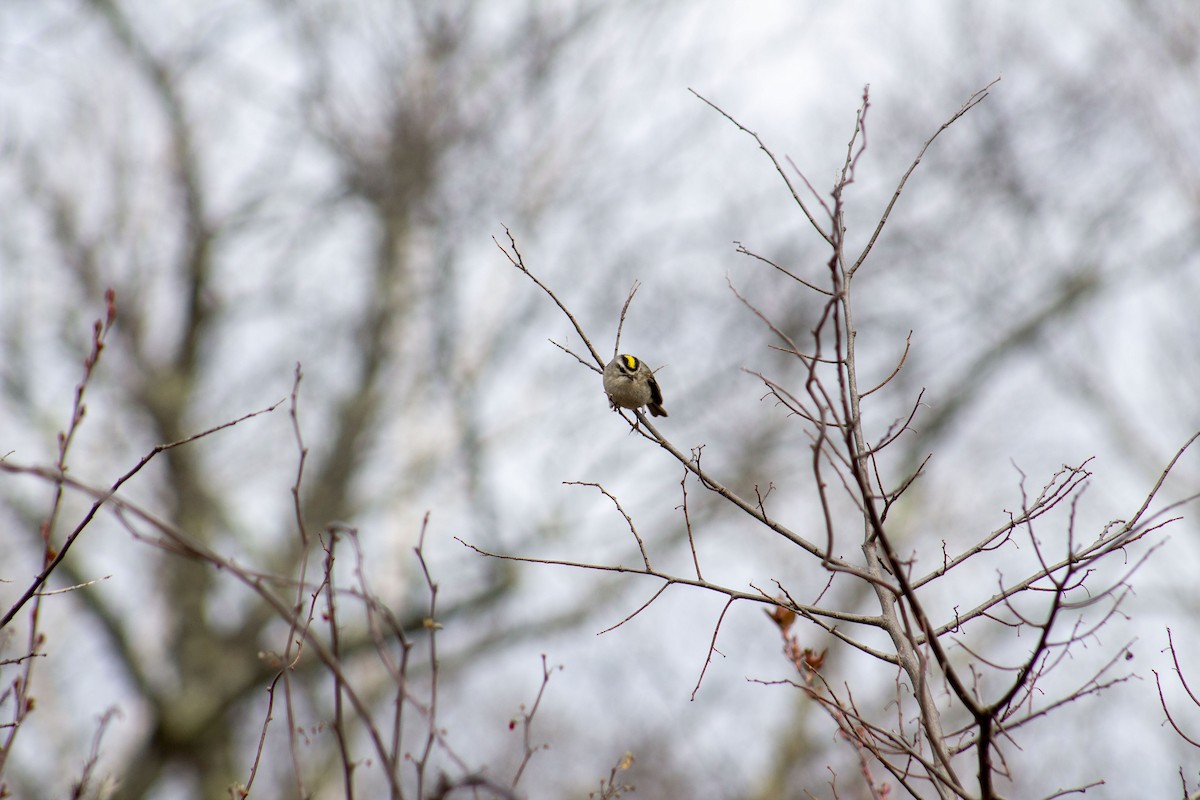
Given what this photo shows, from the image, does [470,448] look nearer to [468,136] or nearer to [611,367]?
[468,136]

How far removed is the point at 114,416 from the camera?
10375 millimetres

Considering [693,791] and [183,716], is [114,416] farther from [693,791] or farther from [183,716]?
[693,791]

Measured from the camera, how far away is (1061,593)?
6.74 ft

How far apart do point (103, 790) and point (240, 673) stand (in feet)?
25.8

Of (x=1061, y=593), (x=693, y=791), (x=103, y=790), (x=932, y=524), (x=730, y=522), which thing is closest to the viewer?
(x=1061, y=593)

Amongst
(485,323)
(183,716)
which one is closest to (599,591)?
(485,323)

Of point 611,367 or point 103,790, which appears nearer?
point 103,790

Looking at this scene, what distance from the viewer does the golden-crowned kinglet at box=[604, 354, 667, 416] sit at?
5.46 meters

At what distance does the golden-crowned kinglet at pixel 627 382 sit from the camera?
5.46m

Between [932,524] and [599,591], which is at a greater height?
[932,524]

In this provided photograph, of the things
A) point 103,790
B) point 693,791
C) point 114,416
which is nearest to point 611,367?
point 103,790

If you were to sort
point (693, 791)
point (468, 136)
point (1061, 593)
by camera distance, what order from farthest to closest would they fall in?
point (693, 791) → point (468, 136) → point (1061, 593)

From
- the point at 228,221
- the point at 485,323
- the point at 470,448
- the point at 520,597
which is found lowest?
the point at 520,597

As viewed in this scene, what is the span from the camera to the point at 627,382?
18.0ft
